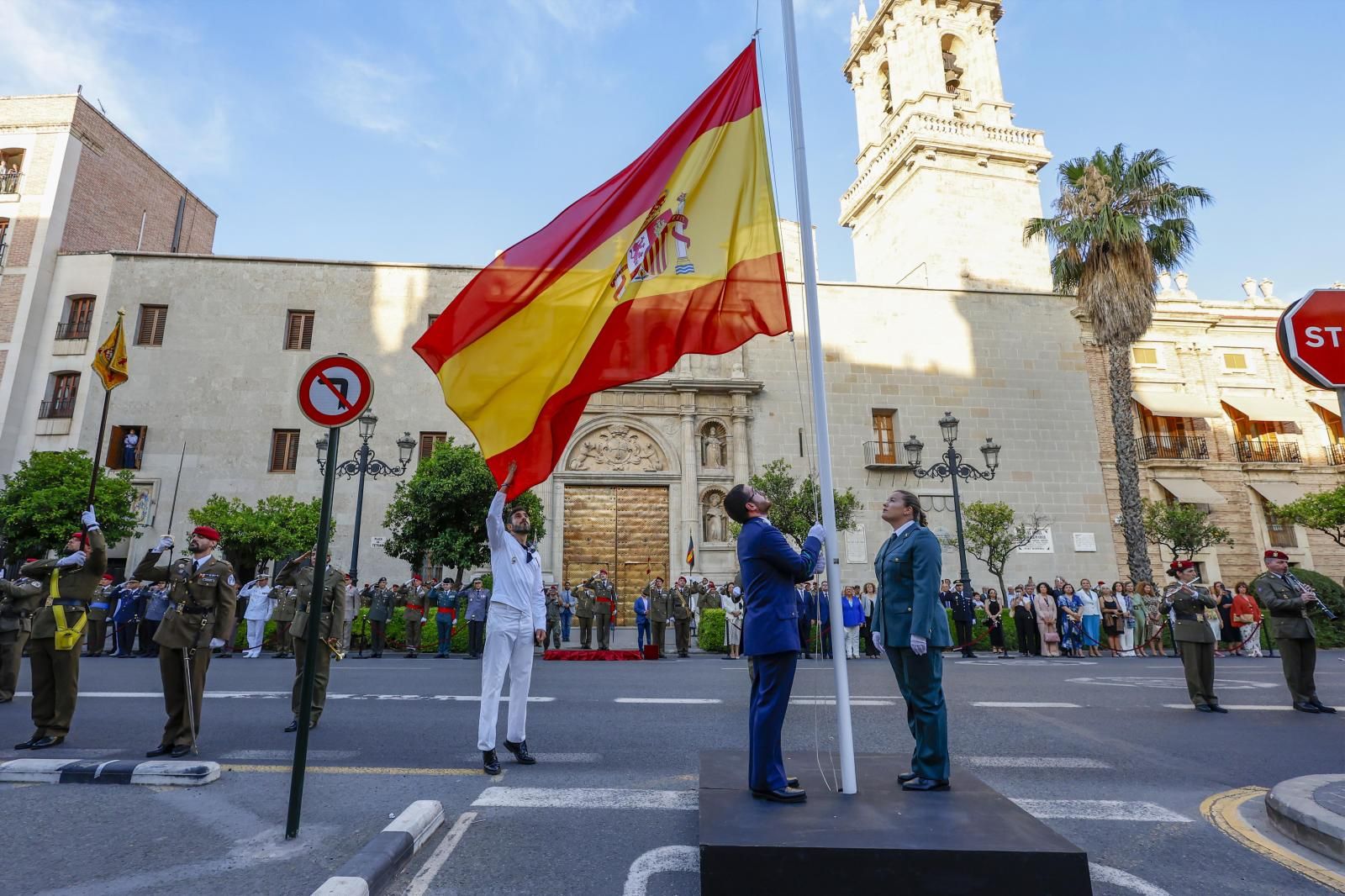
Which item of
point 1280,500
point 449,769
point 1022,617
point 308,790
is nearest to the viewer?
point 308,790

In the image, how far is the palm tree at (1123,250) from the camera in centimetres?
2247

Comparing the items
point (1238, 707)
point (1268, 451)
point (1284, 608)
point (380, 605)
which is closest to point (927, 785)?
point (1238, 707)

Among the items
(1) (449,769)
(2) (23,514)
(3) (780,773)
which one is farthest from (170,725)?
(2) (23,514)

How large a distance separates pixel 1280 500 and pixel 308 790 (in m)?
37.5

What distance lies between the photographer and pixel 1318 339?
399 cm

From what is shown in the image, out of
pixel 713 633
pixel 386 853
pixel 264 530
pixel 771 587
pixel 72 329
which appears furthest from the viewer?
pixel 72 329

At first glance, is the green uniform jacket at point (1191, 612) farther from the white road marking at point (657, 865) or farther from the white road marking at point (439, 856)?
the white road marking at point (439, 856)

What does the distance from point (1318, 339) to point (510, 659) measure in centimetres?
559

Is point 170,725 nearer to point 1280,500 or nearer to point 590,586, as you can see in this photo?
point 590,586

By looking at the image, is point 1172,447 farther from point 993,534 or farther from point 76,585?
point 76,585

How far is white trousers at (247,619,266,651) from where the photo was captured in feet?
53.2

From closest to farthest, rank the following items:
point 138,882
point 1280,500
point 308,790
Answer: point 138,882
point 308,790
point 1280,500

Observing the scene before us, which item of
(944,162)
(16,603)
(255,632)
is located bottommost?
(255,632)

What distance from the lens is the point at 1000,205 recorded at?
36094 millimetres
